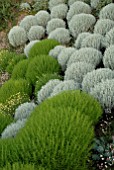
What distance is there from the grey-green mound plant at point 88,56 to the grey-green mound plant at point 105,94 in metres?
1.46

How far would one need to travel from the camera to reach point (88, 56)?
22.0ft

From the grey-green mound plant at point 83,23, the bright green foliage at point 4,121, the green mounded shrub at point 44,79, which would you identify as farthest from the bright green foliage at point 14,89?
the grey-green mound plant at point 83,23

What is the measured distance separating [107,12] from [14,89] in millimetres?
2880

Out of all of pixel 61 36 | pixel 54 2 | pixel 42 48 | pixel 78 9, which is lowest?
pixel 42 48

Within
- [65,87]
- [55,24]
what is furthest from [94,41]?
[55,24]

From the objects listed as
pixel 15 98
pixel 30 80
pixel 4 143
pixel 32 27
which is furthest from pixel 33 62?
pixel 4 143

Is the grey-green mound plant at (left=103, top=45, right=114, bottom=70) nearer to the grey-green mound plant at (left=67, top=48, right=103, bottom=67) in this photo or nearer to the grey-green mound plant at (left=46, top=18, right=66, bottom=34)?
the grey-green mound plant at (left=67, top=48, right=103, bottom=67)

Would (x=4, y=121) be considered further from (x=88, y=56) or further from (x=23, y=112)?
(x=88, y=56)

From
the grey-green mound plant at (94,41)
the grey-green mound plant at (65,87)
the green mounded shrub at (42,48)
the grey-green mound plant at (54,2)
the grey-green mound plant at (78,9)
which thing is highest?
the grey-green mound plant at (54,2)

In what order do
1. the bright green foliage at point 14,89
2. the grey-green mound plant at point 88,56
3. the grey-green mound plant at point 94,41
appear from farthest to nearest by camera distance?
the grey-green mound plant at point 94,41, the bright green foliage at point 14,89, the grey-green mound plant at point 88,56

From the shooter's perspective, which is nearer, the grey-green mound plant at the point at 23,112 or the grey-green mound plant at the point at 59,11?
the grey-green mound plant at the point at 23,112

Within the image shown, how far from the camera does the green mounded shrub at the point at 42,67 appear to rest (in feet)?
23.8

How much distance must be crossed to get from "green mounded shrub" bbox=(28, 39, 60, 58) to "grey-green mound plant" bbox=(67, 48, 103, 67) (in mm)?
1439

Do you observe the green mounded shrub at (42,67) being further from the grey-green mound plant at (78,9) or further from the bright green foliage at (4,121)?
the grey-green mound plant at (78,9)
